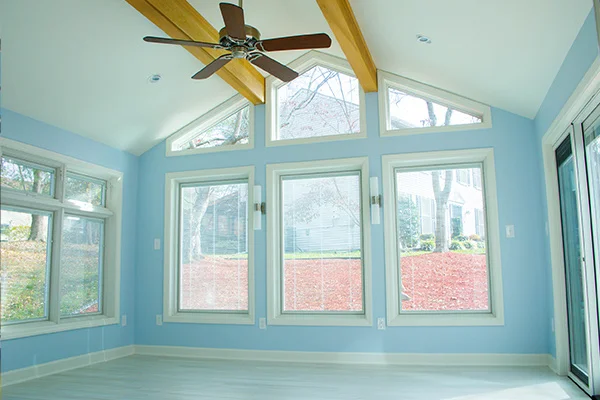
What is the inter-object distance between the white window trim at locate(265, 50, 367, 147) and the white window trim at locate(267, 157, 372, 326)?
25 centimetres

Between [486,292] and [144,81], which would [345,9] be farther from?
[486,292]

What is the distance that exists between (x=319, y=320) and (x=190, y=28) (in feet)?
9.95

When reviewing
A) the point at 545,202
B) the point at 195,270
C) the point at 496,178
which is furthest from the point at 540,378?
the point at 195,270

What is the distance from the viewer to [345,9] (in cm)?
403

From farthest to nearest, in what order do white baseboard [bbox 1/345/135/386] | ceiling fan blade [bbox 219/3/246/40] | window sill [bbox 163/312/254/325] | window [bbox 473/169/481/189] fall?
window sill [bbox 163/312/254/325]
window [bbox 473/169/481/189]
white baseboard [bbox 1/345/135/386]
ceiling fan blade [bbox 219/3/246/40]

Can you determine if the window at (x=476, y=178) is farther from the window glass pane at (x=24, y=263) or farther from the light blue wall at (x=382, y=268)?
the window glass pane at (x=24, y=263)

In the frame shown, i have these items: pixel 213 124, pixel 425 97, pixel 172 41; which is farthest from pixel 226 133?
pixel 172 41

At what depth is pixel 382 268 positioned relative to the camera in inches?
204

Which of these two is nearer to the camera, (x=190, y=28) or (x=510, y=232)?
(x=190, y=28)

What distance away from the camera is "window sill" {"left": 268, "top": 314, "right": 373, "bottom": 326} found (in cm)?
520

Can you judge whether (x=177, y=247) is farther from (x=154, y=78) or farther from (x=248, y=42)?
(x=248, y=42)

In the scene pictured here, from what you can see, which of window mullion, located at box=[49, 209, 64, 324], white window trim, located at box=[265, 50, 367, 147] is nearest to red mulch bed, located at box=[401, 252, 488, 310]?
white window trim, located at box=[265, 50, 367, 147]

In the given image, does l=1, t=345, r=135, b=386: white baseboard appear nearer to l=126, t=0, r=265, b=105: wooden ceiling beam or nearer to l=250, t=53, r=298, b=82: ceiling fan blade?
l=126, t=0, r=265, b=105: wooden ceiling beam

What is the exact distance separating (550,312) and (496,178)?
132cm
